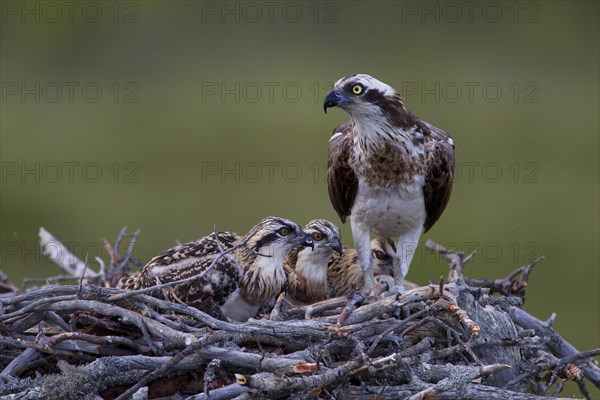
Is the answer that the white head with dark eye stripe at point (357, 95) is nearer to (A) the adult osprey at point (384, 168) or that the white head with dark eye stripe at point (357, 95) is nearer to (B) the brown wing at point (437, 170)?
(A) the adult osprey at point (384, 168)

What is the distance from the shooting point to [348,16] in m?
21.5

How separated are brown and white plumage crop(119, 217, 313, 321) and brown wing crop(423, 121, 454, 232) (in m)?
0.83

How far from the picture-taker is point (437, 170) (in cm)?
823

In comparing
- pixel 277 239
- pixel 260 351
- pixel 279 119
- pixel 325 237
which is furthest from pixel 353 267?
pixel 279 119

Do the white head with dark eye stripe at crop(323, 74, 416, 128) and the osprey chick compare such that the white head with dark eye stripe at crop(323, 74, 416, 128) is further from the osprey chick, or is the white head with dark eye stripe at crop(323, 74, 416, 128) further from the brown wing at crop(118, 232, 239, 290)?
the brown wing at crop(118, 232, 239, 290)

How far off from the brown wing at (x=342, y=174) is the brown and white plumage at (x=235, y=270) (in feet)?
1.41

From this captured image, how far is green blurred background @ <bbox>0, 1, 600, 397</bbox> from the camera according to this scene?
1658cm

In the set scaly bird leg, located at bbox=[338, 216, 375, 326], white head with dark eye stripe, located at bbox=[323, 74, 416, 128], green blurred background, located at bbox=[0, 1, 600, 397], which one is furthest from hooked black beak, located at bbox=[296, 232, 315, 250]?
green blurred background, located at bbox=[0, 1, 600, 397]

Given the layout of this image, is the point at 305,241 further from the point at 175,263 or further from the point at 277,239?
the point at 175,263

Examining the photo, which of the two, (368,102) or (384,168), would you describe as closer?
(368,102)

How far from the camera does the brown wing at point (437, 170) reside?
27.0 ft

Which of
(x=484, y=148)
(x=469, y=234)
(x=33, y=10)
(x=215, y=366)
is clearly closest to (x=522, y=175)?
(x=484, y=148)

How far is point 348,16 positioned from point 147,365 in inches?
599

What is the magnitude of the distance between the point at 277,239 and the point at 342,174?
0.61m
